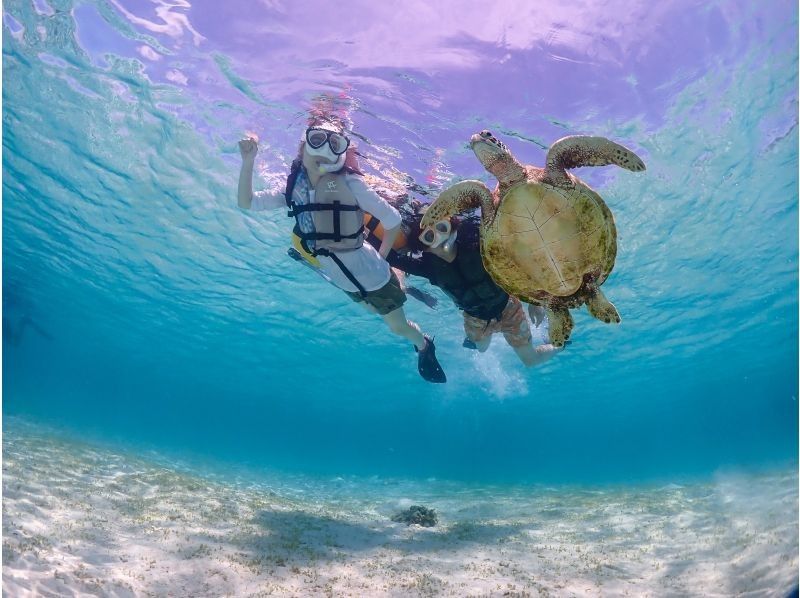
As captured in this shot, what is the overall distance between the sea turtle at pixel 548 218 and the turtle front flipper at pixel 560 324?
27 cm

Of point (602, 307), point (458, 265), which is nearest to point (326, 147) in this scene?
point (458, 265)

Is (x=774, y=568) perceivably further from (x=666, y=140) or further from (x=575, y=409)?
(x=575, y=409)

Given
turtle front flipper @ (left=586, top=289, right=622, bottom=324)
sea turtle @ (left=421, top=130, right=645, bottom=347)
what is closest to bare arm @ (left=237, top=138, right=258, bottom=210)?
sea turtle @ (left=421, top=130, right=645, bottom=347)

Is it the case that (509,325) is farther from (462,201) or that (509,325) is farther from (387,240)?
(462,201)

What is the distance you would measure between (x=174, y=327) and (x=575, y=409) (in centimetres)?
5158

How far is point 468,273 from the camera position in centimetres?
786

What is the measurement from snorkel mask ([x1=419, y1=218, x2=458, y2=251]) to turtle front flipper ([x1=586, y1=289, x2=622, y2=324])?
299 cm

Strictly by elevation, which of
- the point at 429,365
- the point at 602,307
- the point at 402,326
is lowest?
the point at 602,307

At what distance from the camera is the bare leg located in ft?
28.3

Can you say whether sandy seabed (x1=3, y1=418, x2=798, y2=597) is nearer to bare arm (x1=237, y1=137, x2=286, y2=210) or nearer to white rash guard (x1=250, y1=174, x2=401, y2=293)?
white rash guard (x1=250, y1=174, x2=401, y2=293)

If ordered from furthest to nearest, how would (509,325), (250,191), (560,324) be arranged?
1. (509,325)
2. (250,191)
3. (560,324)

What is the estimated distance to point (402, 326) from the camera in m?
8.84

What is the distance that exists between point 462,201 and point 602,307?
82.6 inches

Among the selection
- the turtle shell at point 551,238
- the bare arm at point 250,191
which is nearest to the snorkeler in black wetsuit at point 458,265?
the bare arm at point 250,191
